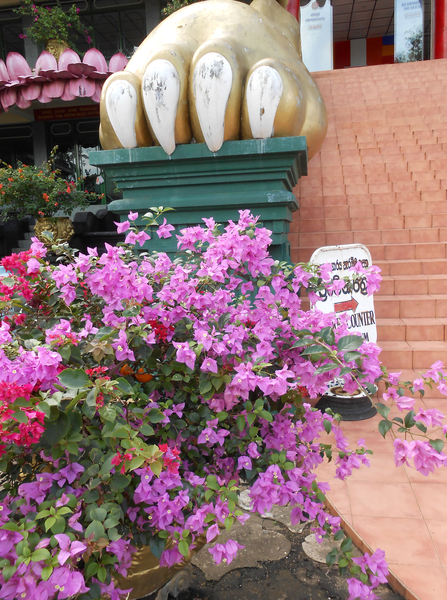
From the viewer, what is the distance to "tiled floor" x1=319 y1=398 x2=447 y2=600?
1.50 m

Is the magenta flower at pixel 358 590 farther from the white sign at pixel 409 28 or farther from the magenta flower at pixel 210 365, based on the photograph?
the white sign at pixel 409 28

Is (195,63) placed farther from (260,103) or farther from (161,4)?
(161,4)

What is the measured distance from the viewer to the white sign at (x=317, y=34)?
11.9 metres

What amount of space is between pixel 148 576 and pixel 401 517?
1170mm

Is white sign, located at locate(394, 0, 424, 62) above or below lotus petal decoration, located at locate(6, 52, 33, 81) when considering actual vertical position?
above

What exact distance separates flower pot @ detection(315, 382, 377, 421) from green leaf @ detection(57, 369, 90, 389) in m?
2.24

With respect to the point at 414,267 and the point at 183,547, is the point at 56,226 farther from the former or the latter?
the point at 183,547

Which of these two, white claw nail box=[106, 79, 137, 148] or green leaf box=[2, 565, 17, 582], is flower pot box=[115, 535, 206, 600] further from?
white claw nail box=[106, 79, 137, 148]

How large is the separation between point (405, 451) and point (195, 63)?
6.43 ft

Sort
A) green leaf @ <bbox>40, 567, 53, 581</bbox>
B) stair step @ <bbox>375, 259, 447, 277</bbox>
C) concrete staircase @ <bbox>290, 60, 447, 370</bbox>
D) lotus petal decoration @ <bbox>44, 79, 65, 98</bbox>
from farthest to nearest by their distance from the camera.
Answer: lotus petal decoration @ <bbox>44, 79, 65, 98</bbox> → stair step @ <bbox>375, 259, 447, 277</bbox> → concrete staircase @ <bbox>290, 60, 447, 370</bbox> → green leaf @ <bbox>40, 567, 53, 581</bbox>

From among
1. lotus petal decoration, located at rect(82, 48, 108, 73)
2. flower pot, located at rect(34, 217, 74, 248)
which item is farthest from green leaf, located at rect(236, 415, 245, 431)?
lotus petal decoration, located at rect(82, 48, 108, 73)

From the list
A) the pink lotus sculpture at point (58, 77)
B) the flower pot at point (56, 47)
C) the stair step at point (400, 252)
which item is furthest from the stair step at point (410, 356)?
the flower pot at point (56, 47)

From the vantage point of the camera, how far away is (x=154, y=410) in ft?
3.17

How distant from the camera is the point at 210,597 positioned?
1436 millimetres
